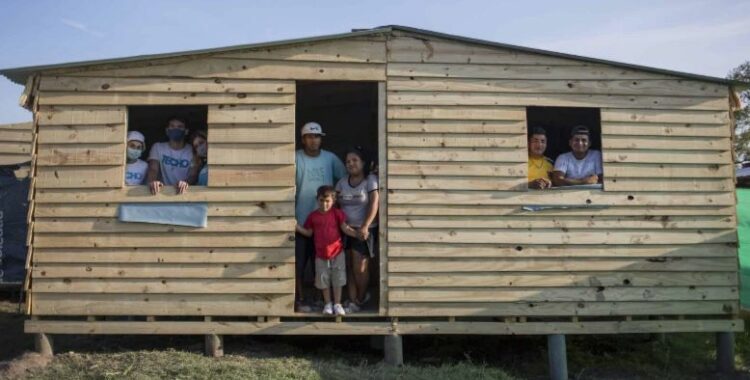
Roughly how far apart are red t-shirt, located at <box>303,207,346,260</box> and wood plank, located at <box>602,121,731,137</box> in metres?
3.28

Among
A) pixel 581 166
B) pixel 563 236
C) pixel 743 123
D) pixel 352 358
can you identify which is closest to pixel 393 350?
pixel 352 358

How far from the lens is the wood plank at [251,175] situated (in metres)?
6.88

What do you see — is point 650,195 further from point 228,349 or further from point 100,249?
point 100,249

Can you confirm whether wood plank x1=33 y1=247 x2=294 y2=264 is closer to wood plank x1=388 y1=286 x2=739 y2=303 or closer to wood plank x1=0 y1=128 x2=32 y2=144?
wood plank x1=388 y1=286 x2=739 y2=303

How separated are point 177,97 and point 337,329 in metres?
3.19

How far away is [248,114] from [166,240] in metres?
1.68

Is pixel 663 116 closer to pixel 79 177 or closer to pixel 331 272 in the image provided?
pixel 331 272

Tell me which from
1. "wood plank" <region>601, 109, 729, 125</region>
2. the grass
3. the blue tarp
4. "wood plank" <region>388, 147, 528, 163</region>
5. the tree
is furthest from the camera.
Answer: the tree

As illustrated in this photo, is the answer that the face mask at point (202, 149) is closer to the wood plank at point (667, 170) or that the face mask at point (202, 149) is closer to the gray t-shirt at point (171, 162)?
the gray t-shirt at point (171, 162)

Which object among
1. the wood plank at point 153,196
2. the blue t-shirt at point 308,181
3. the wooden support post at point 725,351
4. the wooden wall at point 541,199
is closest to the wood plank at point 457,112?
the wooden wall at point 541,199

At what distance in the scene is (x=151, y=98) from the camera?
22.7 feet

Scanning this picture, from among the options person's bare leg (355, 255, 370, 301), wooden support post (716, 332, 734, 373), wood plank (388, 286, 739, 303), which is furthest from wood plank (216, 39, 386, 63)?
wooden support post (716, 332, 734, 373)

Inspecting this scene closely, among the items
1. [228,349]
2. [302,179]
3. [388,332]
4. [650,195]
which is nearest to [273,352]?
[228,349]

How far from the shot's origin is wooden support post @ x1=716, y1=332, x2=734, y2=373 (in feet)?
24.4
